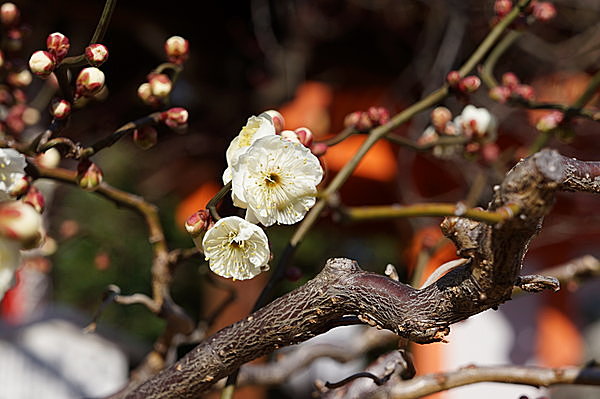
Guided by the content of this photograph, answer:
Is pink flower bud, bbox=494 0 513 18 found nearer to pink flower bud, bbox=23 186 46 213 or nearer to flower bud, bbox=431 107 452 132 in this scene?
flower bud, bbox=431 107 452 132

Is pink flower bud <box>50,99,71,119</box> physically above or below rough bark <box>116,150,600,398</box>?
below

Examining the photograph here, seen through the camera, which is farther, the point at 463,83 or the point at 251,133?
the point at 463,83

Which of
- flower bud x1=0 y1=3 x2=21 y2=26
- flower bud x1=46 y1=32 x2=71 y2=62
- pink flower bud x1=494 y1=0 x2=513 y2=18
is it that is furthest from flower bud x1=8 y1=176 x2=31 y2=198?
pink flower bud x1=494 y1=0 x2=513 y2=18

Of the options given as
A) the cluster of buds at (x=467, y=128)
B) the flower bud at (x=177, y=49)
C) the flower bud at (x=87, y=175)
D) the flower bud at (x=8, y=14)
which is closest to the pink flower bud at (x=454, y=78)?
the cluster of buds at (x=467, y=128)

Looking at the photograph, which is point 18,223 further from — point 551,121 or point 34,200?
point 551,121

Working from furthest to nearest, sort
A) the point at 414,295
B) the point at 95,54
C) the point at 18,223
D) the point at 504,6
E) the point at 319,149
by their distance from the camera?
the point at 504,6 < the point at 319,149 < the point at 95,54 < the point at 414,295 < the point at 18,223

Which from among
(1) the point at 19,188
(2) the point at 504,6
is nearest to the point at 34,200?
(1) the point at 19,188

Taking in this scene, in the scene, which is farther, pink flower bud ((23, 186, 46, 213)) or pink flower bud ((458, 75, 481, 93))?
pink flower bud ((458, 75, 481, 93))
